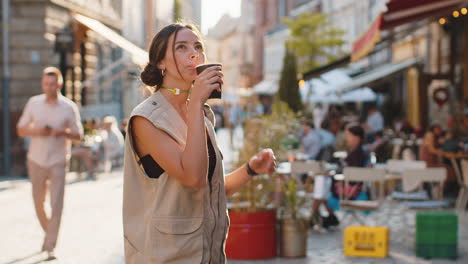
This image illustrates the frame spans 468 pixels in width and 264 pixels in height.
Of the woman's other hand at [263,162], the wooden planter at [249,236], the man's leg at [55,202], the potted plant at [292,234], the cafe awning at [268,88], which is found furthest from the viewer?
the cafe awning at [268,88]

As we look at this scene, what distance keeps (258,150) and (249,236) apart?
3.50 ft

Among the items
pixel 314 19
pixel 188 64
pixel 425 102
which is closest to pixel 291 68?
pixel 425 102

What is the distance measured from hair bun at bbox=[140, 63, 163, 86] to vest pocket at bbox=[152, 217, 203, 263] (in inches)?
22.2

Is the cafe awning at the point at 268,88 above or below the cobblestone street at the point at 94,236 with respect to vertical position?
above

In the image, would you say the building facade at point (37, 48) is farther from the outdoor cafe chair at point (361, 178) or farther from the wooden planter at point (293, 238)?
the wooden planter at point (293, 238)

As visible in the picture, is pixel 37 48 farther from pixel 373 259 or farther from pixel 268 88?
pixel 268 88

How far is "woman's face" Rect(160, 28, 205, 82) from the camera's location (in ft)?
12.0

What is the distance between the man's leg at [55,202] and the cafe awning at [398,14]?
17.8ft

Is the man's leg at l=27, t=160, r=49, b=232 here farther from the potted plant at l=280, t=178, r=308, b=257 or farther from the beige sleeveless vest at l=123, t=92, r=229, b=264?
the beige sleeveless vest at l=123, t=92, r=229, b=264

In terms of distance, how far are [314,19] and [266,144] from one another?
37483 millimetres

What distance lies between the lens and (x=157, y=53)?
3.73 metres

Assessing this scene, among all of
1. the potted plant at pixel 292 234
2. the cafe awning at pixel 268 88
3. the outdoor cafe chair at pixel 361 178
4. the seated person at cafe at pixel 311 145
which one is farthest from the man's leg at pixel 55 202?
the cafe awning at pixel 268 88

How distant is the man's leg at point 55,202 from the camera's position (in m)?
9.53

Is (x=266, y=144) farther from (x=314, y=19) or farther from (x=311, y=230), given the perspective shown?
(x=314, y=19)
